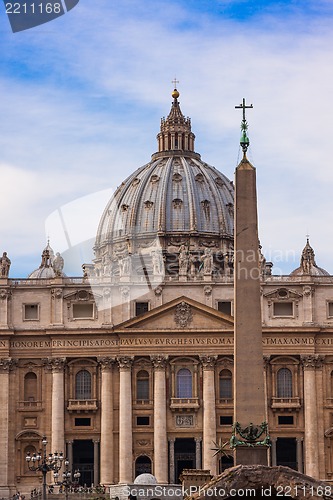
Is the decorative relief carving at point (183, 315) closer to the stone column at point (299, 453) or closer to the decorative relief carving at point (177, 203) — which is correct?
the stone column at point (299, 453)

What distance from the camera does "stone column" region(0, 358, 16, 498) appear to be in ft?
292

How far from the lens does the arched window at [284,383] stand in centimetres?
9100

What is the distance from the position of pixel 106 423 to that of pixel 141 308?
25.0ft

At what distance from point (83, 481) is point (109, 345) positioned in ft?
28.2

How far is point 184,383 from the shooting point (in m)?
91.2

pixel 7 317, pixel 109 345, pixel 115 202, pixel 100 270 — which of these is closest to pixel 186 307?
pixel 109 345

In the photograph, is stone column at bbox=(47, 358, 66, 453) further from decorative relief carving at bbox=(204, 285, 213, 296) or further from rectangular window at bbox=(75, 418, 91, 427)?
decorative relief carving at bbox=(204, 285, 213, 296)

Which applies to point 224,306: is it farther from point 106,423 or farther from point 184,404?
point 106,423

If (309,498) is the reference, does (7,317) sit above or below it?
above

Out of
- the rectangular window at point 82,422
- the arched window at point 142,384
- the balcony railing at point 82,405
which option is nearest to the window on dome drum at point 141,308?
the arched window at point 142,384

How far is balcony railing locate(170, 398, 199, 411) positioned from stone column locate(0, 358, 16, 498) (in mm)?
10293

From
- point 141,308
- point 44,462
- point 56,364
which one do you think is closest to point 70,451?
point 56,364

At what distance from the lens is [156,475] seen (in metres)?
89.1

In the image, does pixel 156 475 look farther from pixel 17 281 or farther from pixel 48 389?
pixel 17 281
